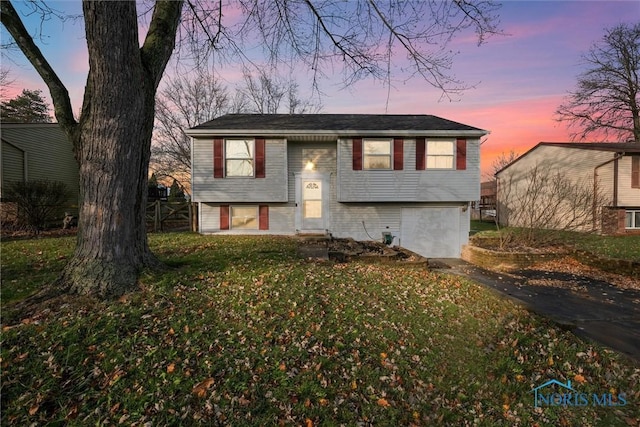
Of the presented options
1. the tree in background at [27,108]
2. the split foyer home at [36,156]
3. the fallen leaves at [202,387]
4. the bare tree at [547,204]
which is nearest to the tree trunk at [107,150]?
the fallen leaves at [202,387]

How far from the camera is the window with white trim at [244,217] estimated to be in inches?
501

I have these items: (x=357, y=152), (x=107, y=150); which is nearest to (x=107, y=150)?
(x=107, y=150)

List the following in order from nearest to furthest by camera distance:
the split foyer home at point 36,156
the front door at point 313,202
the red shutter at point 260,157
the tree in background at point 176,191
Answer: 1. the red shutter at point 260,157
2. the front door at point 313,202
3. the split foyer home at point 36,156
4. the tree in background at point 176,191

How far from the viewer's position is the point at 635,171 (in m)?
15.5

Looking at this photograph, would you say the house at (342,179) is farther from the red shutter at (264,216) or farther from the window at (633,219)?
the window at (633,219)

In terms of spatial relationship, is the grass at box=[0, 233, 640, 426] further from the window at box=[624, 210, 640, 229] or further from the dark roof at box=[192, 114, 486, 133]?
the window at box=[624, 210, 640, 229]

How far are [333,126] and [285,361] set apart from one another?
35.6 ft

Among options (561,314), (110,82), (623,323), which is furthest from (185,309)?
(623,323)

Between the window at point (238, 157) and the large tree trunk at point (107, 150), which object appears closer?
the large tree trunk at point (107, 150)

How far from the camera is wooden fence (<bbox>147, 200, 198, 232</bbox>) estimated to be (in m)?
13.4

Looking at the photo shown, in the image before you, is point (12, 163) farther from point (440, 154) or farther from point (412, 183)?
point (440, 154)

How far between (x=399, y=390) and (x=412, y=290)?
2501 millimetres

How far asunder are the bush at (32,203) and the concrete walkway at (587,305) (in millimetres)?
14931

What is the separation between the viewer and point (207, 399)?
246 centimetres
